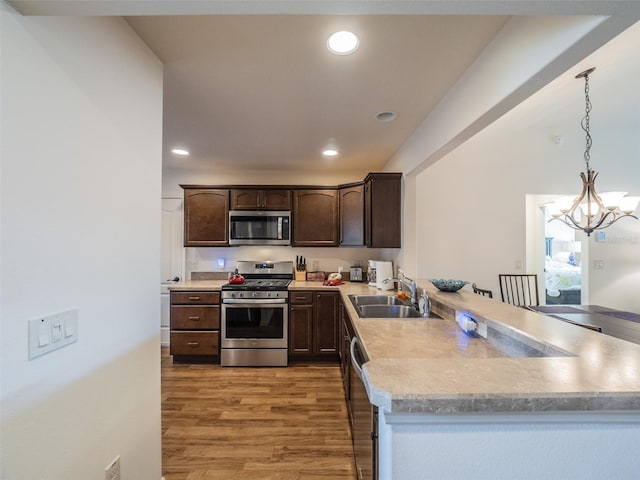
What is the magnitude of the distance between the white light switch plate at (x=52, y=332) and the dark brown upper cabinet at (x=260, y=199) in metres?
2.71

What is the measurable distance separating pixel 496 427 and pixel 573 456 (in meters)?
0.21

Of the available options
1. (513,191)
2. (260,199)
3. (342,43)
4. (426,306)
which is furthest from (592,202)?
(260,199)

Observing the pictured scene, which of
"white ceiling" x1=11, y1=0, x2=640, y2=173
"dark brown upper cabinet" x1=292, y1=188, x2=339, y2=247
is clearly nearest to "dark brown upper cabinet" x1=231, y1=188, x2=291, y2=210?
"dark brown upper cabinet" x1=292, y1=188, x2=339, y2=247

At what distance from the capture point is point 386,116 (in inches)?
85.9

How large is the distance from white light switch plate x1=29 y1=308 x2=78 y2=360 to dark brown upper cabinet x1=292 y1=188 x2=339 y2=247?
2.73 meters

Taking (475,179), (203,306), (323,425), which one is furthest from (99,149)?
(475,179)

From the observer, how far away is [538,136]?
12.3ft

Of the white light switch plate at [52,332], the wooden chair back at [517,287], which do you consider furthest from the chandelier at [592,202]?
the white light switch plate at [52,332]

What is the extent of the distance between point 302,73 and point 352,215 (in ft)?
6.55

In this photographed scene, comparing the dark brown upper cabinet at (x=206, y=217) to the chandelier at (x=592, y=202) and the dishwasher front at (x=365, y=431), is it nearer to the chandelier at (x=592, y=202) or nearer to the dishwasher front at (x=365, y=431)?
the dishwasher front at (x=365, y=431)

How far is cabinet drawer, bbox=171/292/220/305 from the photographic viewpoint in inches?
125

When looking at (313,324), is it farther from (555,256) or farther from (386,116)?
(555,256)

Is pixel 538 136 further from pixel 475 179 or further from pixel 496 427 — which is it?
pixel 496 427

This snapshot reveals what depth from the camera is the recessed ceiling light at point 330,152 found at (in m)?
3.00
